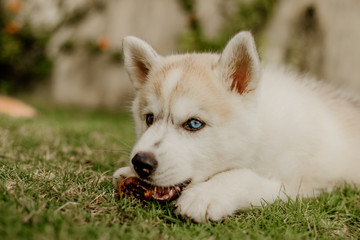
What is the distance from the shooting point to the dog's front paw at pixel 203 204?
2.28 metres

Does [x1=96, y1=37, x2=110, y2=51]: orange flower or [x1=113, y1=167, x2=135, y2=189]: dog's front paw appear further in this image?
[x1=96, y1=37, x2=110, y2=51]: orange flower

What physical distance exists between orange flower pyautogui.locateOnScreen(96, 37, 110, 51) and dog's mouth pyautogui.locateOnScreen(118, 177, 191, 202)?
7.44 metres

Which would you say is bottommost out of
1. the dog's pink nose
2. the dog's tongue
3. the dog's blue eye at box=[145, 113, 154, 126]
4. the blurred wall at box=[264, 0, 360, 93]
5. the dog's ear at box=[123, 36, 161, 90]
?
the dog's tongue

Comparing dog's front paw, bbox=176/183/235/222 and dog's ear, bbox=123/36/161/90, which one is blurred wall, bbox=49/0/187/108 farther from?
dog's front paw, bbox=176/183/235/222

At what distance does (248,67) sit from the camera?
2.87 m

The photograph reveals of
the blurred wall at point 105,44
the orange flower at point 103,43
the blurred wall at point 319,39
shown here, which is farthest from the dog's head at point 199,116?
the orange flower at point 103,43

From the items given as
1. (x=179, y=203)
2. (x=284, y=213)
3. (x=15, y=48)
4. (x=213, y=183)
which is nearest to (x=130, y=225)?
(x=179, y=203)

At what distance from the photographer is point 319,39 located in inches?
302

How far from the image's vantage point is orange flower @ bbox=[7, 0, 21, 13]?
29.9 ft

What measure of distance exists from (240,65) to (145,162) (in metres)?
1.13

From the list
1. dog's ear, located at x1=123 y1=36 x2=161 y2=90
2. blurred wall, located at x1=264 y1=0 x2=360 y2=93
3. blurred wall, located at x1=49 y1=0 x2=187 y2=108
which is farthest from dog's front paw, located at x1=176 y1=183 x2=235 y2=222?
blurred wall, located at x1=49 y1=0 x2=187 y2=108

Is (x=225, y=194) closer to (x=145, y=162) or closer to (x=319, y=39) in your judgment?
(x=145, y=162)

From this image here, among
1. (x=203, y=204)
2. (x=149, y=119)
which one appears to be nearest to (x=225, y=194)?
(x=203, y=204)

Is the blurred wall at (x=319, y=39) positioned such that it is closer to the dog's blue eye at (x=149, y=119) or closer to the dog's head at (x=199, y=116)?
the dog's head at (x=199, y=116)
